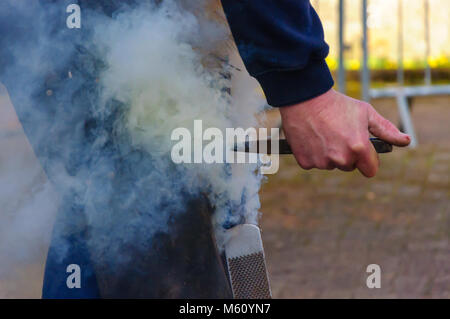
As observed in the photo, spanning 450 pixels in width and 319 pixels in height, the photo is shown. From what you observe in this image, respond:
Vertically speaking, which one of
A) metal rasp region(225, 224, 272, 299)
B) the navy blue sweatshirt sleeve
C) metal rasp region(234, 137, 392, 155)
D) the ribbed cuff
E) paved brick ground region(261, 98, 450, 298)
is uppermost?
the navy blue sweatshirt sleeve

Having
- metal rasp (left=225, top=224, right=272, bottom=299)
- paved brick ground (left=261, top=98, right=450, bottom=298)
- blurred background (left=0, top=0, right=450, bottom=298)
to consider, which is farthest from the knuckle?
paved brick ground (left=261, top=98, right=450, bottom=298)

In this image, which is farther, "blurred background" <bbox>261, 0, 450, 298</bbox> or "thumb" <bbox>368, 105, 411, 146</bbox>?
"blurred background" <bbox>261, 0, 450, 298</bbox>

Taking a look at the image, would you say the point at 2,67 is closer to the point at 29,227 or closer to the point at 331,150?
the point at 29,227

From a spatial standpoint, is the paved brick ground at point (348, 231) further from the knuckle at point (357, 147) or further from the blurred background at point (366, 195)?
the knuckle at point (357, 147)

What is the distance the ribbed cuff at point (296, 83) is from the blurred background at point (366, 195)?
562 mm

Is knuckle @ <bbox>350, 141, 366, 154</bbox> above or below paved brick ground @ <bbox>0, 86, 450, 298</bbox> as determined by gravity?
above

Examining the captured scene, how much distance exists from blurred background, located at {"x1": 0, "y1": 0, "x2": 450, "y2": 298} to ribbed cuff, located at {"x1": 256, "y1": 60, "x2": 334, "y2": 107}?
56 centimetres

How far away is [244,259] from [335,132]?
367 millimetres

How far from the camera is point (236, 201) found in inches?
53.0

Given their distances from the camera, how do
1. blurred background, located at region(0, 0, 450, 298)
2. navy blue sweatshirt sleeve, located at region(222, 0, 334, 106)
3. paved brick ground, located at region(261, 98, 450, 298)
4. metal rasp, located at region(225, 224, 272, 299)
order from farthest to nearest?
paved brick ground, located at region(261, 98, 450, 298), blurred background, located at region(0, 0, 450, 298), metal rasp, located at region(225, 224, 272, 299), navy blue sweatshirt sleeve, located at region(222, 0, 334, 106)

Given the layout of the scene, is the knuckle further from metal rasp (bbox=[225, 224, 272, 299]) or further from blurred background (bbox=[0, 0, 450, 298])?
blurred background (bbox=[0, 0, 450, 298])

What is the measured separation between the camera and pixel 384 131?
45.7 inches

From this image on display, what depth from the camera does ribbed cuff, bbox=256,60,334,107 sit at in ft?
3.76

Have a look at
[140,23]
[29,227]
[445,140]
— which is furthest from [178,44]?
[445,140]
